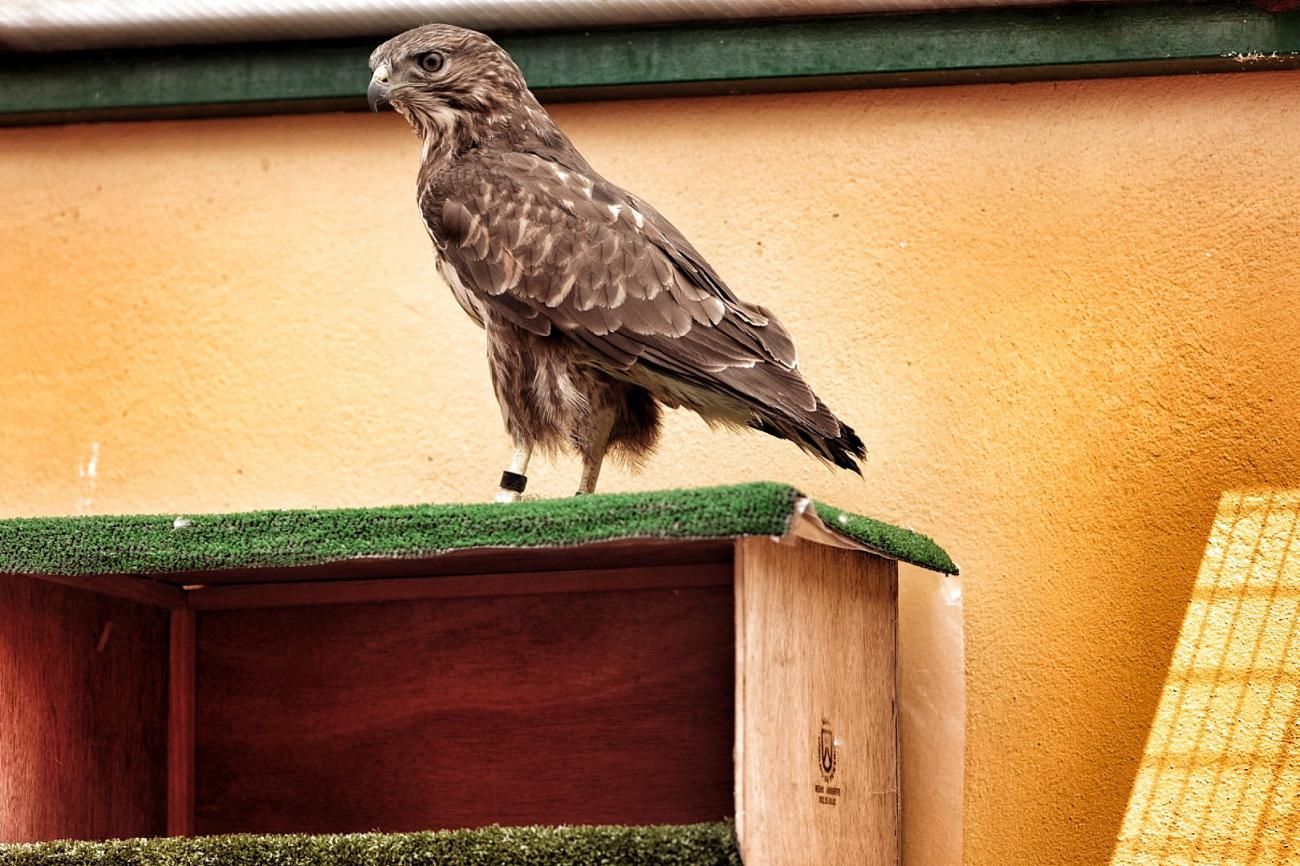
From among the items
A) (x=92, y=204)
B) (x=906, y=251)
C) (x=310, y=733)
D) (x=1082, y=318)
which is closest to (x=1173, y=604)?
(x=1082, y=318)

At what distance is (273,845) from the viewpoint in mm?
1818

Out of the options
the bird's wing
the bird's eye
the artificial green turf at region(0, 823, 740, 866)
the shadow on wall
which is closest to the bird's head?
the bird's eye

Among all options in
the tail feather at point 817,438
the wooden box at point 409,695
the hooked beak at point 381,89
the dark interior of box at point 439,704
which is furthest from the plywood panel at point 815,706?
the hooked beak at point 381,89

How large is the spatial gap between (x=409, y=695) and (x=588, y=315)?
718 mm

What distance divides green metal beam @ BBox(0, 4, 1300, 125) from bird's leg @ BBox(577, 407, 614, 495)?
739 mm

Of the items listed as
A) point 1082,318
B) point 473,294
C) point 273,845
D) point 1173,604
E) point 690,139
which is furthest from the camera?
point 690,139

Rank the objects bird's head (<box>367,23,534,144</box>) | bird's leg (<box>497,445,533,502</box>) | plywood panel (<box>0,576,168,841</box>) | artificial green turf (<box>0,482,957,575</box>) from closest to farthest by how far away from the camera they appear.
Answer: artificial green turf (<box>0,482,957,575</box>), plywood panel (<box>0,576,168,841</box>), bird's leg (<box>497,445,533,502</box>), bird's head (<box>367,23,534,144</box>)

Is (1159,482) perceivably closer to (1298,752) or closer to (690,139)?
(1298,752)

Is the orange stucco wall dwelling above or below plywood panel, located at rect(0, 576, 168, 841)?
above

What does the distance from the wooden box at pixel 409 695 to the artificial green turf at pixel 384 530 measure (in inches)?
7.6

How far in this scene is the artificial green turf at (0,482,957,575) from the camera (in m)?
1.70

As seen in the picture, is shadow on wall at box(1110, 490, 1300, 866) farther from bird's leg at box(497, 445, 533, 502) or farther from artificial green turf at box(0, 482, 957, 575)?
bird's leg at box(497, 445, 533, 502)

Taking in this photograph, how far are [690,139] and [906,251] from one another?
45 centimetres

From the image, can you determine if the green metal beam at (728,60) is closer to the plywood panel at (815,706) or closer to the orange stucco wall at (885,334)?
the orange stucco wall at (885,334)
